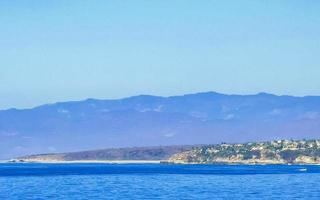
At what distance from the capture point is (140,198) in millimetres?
155375

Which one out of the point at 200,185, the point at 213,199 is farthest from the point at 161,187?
the point at 213,199

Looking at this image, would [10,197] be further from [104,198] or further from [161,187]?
[161,187]

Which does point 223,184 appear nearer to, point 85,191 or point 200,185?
point 200,185

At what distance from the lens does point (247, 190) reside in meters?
174

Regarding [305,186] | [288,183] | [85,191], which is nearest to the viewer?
[85,191]

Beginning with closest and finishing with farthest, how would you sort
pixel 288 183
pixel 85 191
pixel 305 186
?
pixel 85 191 < pixel 305 186 < pixel 288 183

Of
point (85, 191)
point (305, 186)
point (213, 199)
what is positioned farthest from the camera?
point (305, 186)

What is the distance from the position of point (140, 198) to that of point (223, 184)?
4571 centimetres

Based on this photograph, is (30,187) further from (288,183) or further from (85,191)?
(288,183)

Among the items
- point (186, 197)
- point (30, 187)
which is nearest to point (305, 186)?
point (186, 197)

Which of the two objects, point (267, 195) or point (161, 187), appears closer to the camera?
point (267, 195)

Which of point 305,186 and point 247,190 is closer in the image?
point 247,190

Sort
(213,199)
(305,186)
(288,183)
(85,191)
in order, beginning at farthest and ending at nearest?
1. (288,183)
2. (305,186)
3. (85,191)
4. (213,199)

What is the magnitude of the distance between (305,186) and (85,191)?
40334 mm
